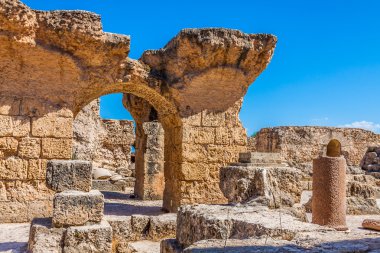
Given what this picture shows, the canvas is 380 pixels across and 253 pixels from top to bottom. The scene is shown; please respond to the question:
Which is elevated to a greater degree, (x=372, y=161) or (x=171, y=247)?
(x=372, y=161)

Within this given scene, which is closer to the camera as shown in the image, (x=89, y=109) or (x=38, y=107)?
(x=38, y=107)

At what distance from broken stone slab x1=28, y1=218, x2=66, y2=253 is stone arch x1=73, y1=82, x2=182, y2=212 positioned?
3.95m

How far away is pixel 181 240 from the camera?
466cm

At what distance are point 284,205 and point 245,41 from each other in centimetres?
493

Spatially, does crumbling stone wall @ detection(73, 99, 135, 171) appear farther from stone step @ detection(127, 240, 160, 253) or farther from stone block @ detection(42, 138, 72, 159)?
stone step @ detection(127, 240, 160, 253)

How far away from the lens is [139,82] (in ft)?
30.6

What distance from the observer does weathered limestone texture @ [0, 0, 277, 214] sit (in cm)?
817

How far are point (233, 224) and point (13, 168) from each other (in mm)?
5635

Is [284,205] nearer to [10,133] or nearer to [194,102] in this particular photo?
[194,102]

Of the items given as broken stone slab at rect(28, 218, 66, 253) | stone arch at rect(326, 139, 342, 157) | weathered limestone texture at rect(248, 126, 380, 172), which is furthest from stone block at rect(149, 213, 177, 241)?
stone arch at rect(326, 139, 342, 157)

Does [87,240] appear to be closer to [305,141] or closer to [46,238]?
[46,238]

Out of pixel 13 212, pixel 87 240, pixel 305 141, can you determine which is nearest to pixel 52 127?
pixel 13 212

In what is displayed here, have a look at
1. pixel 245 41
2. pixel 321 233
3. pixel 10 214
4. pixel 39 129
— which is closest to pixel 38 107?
pixel 39 129

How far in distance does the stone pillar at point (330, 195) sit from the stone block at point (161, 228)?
8.55 feet
